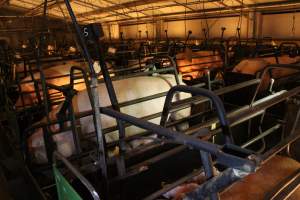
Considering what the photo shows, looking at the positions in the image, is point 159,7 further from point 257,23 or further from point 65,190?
point 65,190

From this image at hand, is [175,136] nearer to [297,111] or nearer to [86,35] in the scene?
[86,35]

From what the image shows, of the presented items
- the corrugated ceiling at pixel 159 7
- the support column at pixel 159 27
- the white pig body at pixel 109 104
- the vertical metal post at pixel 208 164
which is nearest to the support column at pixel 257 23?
the corrugated ceiling at pixel 159 7

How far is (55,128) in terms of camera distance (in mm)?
2480

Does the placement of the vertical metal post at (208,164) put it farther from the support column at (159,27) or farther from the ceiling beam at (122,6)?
the support column at (159,27)

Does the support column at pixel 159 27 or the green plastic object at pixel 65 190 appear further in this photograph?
the support column at pixel 159 27

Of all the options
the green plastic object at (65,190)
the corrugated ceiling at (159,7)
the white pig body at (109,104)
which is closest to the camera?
the green plastic object at (65,190)

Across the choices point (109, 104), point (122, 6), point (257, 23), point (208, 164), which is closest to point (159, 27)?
point (122, 6)

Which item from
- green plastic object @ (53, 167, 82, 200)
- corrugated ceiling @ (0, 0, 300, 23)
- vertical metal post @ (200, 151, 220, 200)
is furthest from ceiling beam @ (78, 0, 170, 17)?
vertical metal post @ (200, 151, 220, 200)

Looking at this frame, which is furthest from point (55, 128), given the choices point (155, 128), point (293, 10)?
point (293, 10)

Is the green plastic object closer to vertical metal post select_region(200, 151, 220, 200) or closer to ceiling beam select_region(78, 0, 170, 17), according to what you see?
vertical metal post select_region(200, 151, 220, 200)

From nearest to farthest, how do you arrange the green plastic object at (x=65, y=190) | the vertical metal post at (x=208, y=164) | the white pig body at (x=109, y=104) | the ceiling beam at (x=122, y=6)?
the vertical metal post at (x=208, y=164) → the green plastic object at (x=65, y=190) → the white pig body at (x=109, y=104) → the ceiling beam at (x=122, y=6)

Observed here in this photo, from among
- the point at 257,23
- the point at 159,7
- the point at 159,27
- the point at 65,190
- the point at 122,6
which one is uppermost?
the point at 122,6

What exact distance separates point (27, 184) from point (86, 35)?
175 cm

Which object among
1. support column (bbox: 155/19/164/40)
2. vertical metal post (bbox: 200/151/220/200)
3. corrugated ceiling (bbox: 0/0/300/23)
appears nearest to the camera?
vertical metal post (bbox: 200/151/220/200)
